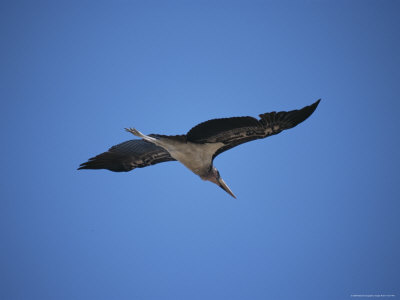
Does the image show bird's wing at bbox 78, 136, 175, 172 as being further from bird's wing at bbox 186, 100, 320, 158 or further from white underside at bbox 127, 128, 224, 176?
bird's wing at bbox 186, 100, 320, 158

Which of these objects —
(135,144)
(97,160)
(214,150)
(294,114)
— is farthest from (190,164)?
(294,114)

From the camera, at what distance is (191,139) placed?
9.33 metres

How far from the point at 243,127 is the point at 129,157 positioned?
3.60 metres

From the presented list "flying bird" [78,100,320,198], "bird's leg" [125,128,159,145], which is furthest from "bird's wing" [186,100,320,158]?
"bird's leg" [125,128,159,145]

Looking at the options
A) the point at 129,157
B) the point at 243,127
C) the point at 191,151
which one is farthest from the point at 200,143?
the point at 129,157

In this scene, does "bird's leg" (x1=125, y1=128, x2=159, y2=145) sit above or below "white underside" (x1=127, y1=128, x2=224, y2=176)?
above

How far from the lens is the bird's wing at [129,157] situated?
10.2 meters

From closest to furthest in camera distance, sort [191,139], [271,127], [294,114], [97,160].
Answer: [294,114] < [271,127] < [191,139] < [97,160]

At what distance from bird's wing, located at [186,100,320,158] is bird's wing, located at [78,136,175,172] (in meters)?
1.74

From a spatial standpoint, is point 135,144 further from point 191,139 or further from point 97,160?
point 191,139

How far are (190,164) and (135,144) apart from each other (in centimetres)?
170

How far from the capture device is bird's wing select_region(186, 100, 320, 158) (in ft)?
25.9

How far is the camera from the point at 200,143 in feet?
31.0

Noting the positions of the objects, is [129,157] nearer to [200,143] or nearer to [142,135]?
[142,135]
